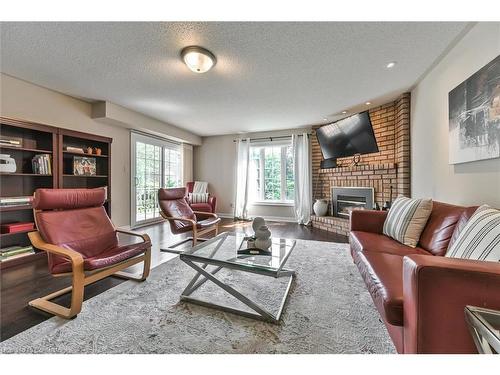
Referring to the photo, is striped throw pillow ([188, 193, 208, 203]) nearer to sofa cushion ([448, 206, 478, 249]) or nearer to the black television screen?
the black television screen

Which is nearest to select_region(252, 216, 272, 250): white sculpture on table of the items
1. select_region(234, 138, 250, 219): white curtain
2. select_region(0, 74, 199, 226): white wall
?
select_region(0, 74, 199, 226): white wall

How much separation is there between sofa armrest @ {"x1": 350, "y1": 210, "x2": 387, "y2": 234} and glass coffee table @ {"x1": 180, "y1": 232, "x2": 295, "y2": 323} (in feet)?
2.85

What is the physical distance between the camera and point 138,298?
174 cm

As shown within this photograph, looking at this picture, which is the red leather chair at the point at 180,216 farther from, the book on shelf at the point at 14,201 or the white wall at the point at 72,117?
the book on shelf at the point at 14,201

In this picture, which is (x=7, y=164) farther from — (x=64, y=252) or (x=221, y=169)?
(x=221, y=169)

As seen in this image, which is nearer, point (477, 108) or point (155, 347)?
point (155, 347)

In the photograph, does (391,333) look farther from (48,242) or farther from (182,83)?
(182,83)

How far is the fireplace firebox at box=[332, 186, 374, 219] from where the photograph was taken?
3975 mm

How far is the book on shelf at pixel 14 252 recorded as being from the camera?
2363mm

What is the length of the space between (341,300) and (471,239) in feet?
3.06

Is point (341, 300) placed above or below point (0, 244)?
below

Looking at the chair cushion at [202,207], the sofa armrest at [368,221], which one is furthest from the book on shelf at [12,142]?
the sofa armrest at [368,221]

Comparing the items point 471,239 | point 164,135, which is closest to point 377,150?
point 471,239

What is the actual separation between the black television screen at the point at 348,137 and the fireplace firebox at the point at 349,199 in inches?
27.1
